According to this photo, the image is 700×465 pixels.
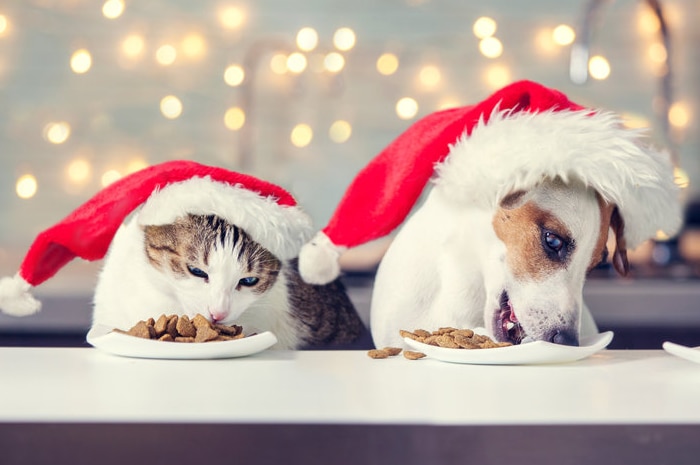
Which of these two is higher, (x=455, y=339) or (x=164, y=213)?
(x=164, y=213)

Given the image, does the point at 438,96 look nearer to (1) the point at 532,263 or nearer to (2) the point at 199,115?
(2) the point at 199,115

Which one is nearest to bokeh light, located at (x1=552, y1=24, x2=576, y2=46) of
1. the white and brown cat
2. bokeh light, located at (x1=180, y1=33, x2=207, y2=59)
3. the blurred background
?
the blurred background

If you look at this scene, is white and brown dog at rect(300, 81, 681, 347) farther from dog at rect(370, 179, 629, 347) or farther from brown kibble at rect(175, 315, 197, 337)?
brown kibble at rect(175, 315, 197, 337)

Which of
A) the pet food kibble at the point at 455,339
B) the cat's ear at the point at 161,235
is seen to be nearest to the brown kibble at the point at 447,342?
the pet food kibble at the point at 455,339

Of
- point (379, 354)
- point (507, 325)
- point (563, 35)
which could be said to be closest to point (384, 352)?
point (379, 354)

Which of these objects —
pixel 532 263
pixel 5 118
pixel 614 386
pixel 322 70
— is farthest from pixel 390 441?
pixel 5 118

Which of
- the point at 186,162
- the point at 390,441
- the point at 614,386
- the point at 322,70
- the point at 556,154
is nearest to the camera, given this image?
the point at 390,441

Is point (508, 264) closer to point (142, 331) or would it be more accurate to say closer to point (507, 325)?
point (507, 325)
